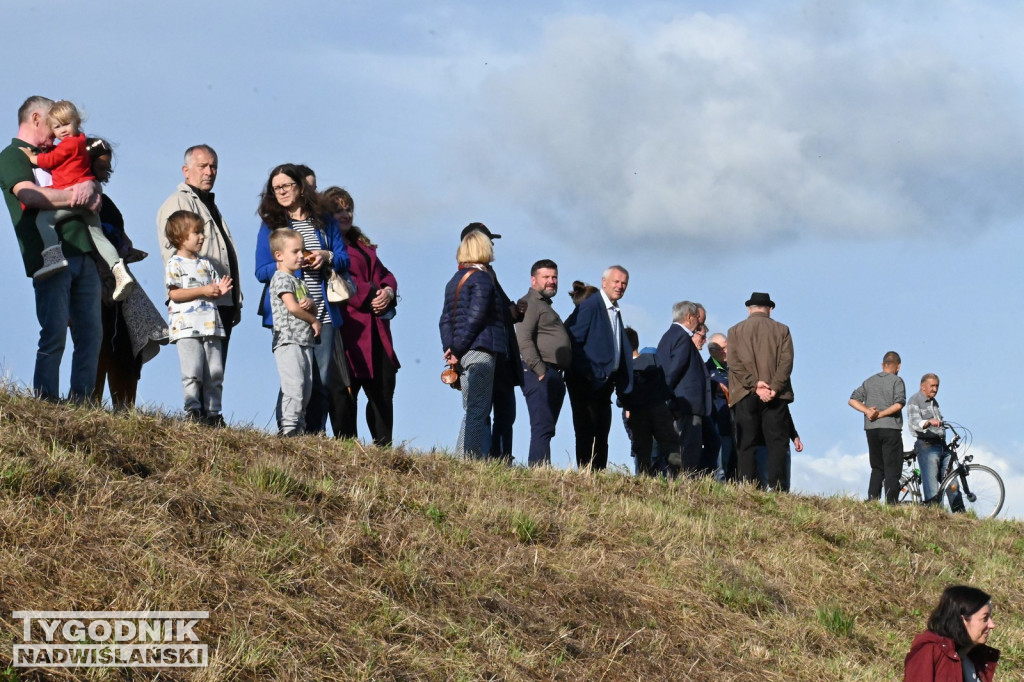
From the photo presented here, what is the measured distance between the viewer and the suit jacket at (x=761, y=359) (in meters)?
13.2

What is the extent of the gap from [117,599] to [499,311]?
5147 millimetres

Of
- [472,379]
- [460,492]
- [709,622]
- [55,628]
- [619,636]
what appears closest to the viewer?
[55,628]

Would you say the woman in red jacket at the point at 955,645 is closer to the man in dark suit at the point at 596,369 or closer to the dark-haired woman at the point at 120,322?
the dark-haired woman at the point at 120,322

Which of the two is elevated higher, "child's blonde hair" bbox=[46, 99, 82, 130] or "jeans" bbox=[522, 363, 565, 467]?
"child's blonde hair" bbox=[46, 99, 82, 130]

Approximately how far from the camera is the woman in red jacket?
6438 mm

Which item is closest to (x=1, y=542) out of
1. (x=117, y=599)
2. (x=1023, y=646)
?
(x=117, y=599)

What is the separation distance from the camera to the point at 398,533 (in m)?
8.28

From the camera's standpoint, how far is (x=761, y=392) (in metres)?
13.1

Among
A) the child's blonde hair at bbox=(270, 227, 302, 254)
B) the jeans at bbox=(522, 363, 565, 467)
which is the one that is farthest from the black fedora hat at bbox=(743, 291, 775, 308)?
the child's blonde hair at bbox=(270, 227, 302, 254)

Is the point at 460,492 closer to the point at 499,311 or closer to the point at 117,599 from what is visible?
the point at 499,311

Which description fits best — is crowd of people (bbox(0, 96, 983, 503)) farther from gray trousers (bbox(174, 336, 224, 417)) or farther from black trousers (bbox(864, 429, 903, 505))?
black trousers (bbox(864, 429, 903, 505))

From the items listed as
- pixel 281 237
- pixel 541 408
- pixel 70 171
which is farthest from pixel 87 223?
pixel 541 408

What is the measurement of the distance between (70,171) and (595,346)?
512 cm

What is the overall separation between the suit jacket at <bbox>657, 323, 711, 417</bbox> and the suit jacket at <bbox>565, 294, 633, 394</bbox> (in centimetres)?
117
